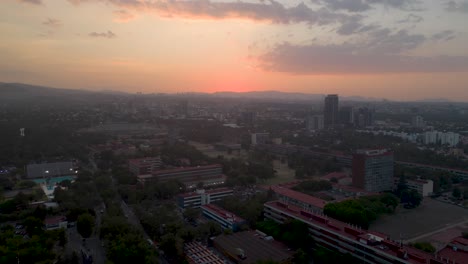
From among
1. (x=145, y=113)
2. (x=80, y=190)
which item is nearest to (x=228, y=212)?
(x=80, y=190)

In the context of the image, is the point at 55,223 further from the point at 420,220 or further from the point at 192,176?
the point at 420,220

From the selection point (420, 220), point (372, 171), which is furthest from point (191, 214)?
point (372, 171)

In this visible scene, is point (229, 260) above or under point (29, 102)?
under

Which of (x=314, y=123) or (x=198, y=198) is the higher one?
(x=314, y=123)

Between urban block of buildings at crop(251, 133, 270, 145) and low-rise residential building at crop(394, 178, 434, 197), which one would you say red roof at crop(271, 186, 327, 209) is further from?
urban block of buildings at crop(251, 133, 270, 145)

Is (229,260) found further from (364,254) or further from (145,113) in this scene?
(145,113)

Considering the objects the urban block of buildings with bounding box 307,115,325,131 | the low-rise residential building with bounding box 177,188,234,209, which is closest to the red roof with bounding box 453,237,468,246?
the low-rise residential building with bounding box 177,188,234,209
